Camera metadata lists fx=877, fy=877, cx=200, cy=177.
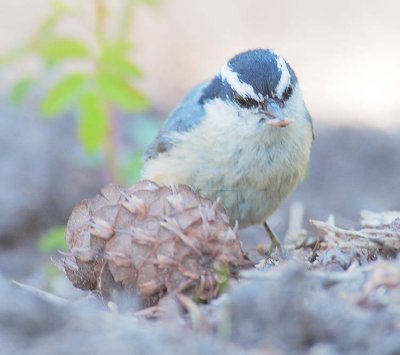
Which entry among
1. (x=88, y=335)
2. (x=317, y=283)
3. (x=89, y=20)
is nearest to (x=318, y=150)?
(x=89, y=20)

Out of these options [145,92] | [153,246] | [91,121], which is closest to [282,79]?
[91,121]

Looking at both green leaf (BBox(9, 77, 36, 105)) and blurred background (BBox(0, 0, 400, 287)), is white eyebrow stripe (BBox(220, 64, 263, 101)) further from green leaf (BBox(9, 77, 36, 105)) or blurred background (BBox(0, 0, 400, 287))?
green leaf (BBox(9, 77, 36, 105))

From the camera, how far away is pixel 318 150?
18.6ft

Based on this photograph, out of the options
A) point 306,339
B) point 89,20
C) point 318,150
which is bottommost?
point 318,150

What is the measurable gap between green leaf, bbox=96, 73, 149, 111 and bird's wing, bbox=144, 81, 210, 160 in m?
0.17

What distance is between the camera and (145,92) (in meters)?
6.43

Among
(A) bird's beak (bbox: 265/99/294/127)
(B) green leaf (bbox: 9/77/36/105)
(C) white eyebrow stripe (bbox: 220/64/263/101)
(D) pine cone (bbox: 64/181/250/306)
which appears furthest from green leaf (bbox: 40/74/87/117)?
(D) pine cone (bbox: 64/181/250/306)

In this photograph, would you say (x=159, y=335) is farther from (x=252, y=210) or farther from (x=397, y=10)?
(x=397, y=10)

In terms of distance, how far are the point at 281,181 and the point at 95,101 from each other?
3.37 ft

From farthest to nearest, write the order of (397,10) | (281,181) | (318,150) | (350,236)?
1. (397,10)
2. (318,150)
3. (281,181)
4. (350,236)

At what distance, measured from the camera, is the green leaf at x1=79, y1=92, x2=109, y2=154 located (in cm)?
394

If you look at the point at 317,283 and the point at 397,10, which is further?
the point at 397,10

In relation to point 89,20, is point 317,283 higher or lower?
lower

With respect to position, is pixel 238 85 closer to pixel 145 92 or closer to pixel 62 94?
pixel 62 94
